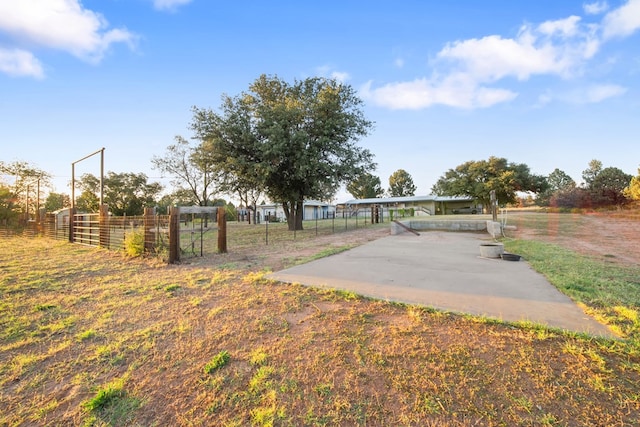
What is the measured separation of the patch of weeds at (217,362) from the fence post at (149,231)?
5.59 meters

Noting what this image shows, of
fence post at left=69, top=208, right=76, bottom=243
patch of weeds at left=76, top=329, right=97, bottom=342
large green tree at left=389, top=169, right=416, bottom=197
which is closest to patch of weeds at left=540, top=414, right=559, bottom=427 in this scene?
patch of weeds at left=76, top=329, right=97, bottom=342

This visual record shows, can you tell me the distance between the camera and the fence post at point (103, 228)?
8594 mm

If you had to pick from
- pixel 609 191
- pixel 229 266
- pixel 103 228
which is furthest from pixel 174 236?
pixel 609 191

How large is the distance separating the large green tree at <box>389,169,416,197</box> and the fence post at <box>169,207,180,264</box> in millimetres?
53617

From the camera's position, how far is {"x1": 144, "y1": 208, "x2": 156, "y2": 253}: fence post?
6625 mm

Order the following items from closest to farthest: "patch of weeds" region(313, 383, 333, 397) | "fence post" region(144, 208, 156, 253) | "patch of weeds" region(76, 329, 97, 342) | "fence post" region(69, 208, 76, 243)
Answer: "patch of weeds" region(313, 383, 333, 397)
"patch of weeds" region(76, 329, 97, 342)
"fence post" region(144, 208, 156, 253)
"fence post" region(69, 208, 76, 243)

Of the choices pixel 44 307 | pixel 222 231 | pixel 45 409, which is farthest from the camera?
pixel 222 231

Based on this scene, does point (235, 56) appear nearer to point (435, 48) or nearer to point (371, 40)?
point (371, 40)

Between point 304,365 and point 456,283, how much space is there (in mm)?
2859

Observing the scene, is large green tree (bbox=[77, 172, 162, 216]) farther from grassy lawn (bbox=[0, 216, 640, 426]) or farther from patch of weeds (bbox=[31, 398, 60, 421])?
patch of weeds (bbox=[31, 398, 60, 421])

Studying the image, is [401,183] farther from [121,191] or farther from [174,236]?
[174,236]

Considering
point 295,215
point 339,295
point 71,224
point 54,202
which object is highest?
point 54,202

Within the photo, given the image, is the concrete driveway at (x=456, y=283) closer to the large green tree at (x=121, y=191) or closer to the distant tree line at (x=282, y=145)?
the distant tree line at (x=282, y=145)

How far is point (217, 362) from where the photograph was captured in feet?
6.73
